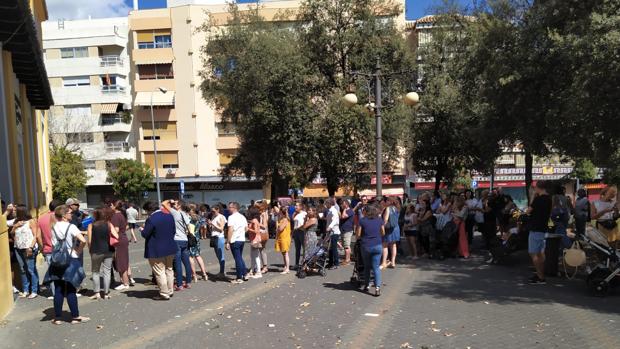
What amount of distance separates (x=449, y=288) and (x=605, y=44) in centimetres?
480

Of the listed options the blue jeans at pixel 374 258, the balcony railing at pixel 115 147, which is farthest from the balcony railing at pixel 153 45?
the blue jeans at pixel 374 258

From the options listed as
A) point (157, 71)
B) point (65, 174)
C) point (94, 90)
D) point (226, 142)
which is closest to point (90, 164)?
→ point (94, 90)

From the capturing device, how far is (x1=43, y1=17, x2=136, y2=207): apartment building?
4778 centimetres

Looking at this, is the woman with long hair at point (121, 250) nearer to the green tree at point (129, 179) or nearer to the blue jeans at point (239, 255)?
the blue jeans at point (239, 255)

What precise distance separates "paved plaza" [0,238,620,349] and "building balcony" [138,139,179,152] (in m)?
39.1

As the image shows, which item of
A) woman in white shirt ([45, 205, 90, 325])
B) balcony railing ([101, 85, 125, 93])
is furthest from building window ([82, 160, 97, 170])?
woman in white shirt ([45, 205, 90, 325])

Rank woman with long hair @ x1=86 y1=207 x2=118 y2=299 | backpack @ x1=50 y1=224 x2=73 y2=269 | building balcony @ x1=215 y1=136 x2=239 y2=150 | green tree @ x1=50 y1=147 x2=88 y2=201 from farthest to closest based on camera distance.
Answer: building balcony @ x1=215 y1=136 x2=239 y2=150 → green tree @ x1=50 y1=147 x2=88 y2=201 → woman with long hair @ x1=86 y1=207 x2=118 y2=299 → backpack @ x1=50 y1=224 x2=73 y2=269

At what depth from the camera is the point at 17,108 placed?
14.1 m

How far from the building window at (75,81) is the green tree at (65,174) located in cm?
1155

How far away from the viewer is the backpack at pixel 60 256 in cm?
685

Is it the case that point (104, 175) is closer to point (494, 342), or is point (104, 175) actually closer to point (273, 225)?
point (273, 225)

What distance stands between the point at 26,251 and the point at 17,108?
696 centimetres

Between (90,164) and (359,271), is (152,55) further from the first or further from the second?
(359,271)

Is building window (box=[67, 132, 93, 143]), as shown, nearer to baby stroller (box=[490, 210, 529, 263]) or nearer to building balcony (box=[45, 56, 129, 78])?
building balcony (box=[45, 56, 129, 78])
